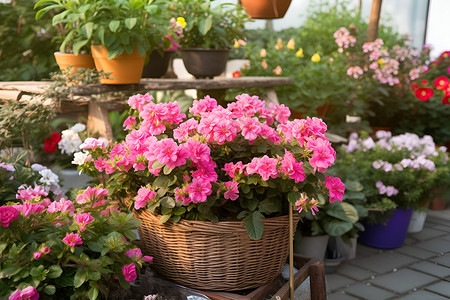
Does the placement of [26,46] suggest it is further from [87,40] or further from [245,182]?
[245,182]

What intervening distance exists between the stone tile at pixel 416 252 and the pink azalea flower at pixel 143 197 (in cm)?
234

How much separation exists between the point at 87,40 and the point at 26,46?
108 inches

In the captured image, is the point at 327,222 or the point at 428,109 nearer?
the point at 327,222

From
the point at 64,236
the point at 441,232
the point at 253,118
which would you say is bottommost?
the point at 441,232

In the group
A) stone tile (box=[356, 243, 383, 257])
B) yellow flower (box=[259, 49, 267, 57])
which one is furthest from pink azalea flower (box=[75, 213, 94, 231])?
yellow flower (box=[259, 49, 267, 57])

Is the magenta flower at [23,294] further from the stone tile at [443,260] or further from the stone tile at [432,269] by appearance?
the stone tile at [443,260]

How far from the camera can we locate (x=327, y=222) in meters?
2.89

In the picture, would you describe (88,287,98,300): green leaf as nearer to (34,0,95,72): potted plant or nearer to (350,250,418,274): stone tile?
(34,0,95,72): potted plant

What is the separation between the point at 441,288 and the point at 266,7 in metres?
1.75

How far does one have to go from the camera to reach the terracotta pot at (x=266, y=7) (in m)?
2.52

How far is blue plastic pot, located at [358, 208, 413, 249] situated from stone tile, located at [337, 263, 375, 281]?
346 millimetres

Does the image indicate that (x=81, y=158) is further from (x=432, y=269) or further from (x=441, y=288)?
(x=432, y=269)

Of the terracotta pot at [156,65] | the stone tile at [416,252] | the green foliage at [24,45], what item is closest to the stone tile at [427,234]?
the stone tile at [416,252]

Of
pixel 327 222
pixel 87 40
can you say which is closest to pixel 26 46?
pixel 87 40
